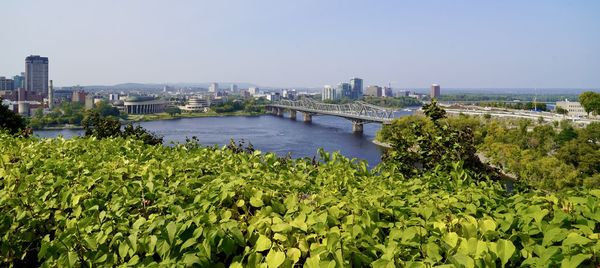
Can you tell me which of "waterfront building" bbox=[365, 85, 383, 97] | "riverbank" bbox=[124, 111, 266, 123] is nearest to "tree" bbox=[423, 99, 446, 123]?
"riverbank" bbox=[124, 111, 266, 123]

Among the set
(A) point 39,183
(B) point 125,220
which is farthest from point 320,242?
(A) point 39,183

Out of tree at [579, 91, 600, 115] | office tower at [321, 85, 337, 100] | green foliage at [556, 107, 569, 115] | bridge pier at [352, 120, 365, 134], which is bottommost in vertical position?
bridge pier at [352, 120, 365, 134]

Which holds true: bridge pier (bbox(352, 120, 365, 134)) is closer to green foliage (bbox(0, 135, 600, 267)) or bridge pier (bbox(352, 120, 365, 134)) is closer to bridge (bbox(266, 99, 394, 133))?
bridge (bbox(266, 99, 394, 133))

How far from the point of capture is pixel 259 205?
1.27 meters

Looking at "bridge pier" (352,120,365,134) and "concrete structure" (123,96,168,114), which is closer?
"bridge pier" (352,120,365,134)

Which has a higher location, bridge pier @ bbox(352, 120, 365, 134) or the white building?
the white building

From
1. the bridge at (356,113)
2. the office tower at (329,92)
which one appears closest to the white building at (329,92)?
the office tower at (329,92)

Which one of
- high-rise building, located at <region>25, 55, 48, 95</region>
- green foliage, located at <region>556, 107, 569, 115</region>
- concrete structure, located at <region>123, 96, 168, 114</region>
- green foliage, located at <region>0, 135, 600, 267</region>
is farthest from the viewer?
high-rise building, located at <region>25, 55, 48, 95</region>

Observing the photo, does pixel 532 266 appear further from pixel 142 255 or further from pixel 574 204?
pixel 142 255

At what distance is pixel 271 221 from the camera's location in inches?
44.4

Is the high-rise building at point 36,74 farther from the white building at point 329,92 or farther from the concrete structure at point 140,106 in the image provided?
the white building at point 329,92

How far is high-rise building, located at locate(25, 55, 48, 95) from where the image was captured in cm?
8094

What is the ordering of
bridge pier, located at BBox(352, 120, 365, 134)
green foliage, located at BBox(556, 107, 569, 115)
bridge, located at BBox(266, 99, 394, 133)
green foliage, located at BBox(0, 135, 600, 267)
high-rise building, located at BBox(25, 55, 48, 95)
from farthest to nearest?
high-rise building, located at BBox(25, 55, 48, 95), green foliage, located at BBox(556, 107, 569, 115), bridge, located at BBox(266, 99, 394, 133), bridge pier, located at BBox(352, 120, 365, 134), green foliage, located at BBox(0, 135, 600, 267)

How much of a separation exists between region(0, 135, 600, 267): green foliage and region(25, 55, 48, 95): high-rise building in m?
90.1
